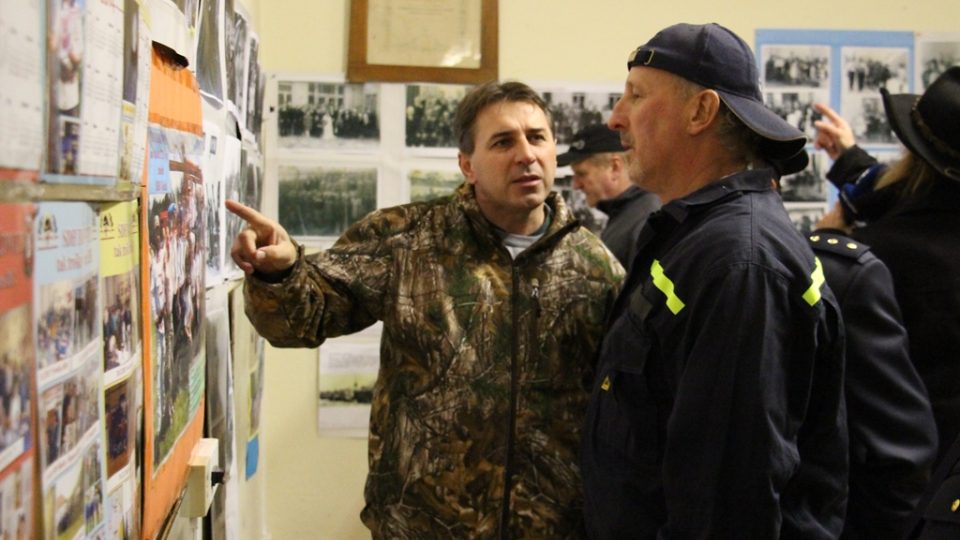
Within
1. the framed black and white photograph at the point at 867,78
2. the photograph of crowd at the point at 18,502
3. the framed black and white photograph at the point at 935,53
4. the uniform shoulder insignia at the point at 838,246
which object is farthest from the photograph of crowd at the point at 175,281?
the framed black and white photograph at the point at 935,53

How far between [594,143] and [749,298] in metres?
1.58

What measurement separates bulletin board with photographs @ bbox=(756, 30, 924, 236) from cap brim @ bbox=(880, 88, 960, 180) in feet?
4.60

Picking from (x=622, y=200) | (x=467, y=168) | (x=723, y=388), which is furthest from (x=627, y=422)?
(x=622, y=200)

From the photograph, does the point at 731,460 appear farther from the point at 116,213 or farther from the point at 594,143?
the point at 594,143

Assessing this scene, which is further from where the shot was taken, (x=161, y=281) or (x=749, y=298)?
(x=749, y=298)

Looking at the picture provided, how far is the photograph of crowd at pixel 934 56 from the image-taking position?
2.98 meters

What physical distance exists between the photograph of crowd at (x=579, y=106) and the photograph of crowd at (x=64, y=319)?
2.32 metres

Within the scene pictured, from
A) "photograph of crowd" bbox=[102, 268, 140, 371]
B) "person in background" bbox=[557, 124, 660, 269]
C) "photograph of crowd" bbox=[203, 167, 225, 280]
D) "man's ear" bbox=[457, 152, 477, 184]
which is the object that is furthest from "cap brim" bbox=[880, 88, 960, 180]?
"photograph of crowd" bbox=[102, 268, 140, 371]

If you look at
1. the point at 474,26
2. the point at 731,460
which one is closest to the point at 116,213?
the point at 731,460

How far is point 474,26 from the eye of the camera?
281 cm

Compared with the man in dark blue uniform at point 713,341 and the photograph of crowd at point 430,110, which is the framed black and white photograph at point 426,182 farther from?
the man in dark blue uniform at point 713,341

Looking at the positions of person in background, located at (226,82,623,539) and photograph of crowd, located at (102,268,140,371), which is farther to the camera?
person in background, located at (226,82,623,539)

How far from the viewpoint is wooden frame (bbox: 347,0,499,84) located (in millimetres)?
2766

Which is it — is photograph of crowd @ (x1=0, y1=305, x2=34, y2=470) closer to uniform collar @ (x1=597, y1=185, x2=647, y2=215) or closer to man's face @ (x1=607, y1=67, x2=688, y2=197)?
man's face @ (x1=607, y1=67, x2=688, y2=197)
